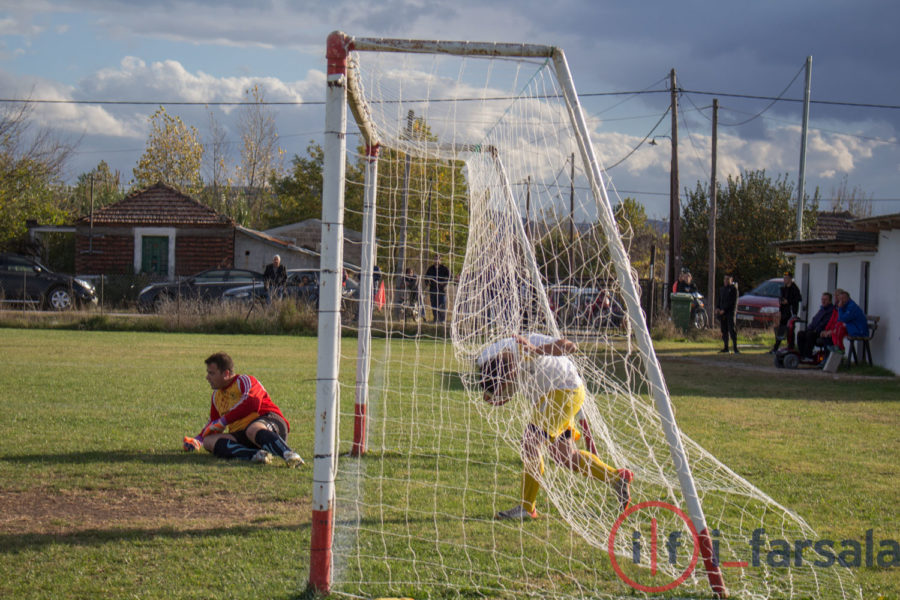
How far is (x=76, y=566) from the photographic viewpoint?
4.21 m

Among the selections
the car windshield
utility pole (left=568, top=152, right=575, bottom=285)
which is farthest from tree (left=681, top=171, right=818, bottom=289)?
utility pole (left=568, top=152, right=575, bottom=285)

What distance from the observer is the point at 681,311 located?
23531mm

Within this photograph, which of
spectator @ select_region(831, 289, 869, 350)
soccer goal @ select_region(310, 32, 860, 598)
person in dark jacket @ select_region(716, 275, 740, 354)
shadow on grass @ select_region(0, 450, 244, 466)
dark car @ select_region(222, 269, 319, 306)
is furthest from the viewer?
dark car @ select_region(222, 269, 319, 306)

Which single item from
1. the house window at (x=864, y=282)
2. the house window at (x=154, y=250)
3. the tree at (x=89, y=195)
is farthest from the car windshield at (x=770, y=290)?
the tree at (x=89, y=195)

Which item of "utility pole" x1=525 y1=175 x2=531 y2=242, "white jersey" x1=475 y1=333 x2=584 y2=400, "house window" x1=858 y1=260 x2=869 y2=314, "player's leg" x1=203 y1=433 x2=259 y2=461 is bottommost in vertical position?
"player's leg" x1=203 y1=433 x2=259 y2=461

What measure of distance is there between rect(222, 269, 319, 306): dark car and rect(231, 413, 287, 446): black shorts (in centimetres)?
1511

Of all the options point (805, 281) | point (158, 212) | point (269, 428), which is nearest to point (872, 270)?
point (805, 281)

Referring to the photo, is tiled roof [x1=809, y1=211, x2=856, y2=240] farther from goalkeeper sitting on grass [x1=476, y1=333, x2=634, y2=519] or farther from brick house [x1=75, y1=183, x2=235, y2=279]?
goalkeeper sitting on grass [x1=476, y1=333, x2=634, y2=519]

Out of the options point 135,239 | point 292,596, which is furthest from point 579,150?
point 135,239

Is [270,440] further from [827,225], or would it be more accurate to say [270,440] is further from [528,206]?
[827,225]

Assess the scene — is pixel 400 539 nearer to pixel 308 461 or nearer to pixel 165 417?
pixel 308 461

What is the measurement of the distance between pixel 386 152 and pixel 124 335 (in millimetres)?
11707

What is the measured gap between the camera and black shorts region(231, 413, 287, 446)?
6742mm

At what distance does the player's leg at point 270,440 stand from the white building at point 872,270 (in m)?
11.7
